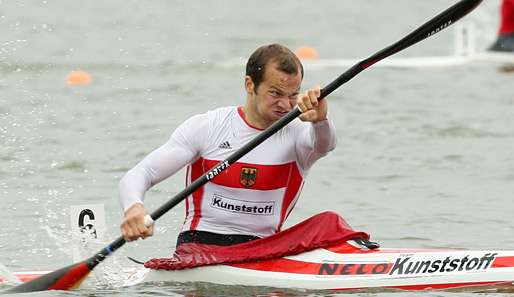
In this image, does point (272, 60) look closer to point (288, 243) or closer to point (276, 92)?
point (276, 92)

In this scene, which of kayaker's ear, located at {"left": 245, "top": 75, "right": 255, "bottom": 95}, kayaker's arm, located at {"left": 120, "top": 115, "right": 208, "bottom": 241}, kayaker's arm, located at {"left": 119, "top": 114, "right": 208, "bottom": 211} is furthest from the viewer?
kayaker's ear, located at {"left": 245, "top": 75, "right": 255, "bottom": 95}

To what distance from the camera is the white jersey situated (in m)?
5.92

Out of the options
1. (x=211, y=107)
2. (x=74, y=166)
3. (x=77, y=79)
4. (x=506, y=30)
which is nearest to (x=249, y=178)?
(x=74, y=166)

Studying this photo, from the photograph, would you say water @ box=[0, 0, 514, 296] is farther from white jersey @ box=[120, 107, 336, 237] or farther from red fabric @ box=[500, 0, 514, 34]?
red fabric @ box=[500, 0, 514, 34]

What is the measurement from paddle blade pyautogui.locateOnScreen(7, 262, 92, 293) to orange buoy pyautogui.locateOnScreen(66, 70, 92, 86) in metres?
9.00

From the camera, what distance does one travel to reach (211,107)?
1398cm

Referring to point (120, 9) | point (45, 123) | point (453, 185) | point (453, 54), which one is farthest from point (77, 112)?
point (120, 9)

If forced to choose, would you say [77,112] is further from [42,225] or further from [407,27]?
[407,27]

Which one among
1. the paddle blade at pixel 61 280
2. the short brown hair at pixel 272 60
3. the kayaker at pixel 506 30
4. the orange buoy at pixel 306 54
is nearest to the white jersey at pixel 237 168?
the short brown hair at pixel 272 60

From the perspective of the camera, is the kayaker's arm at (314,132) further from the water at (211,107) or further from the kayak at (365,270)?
the water at (211,107)

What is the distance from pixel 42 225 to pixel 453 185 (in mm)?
3489

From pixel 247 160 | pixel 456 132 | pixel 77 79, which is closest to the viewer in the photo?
pixel 247 160

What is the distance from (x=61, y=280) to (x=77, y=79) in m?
9.20

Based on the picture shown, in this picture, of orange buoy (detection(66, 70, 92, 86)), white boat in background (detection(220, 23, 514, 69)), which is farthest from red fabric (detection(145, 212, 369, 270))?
white boat in background (detection(220, 23, 514, 69))
